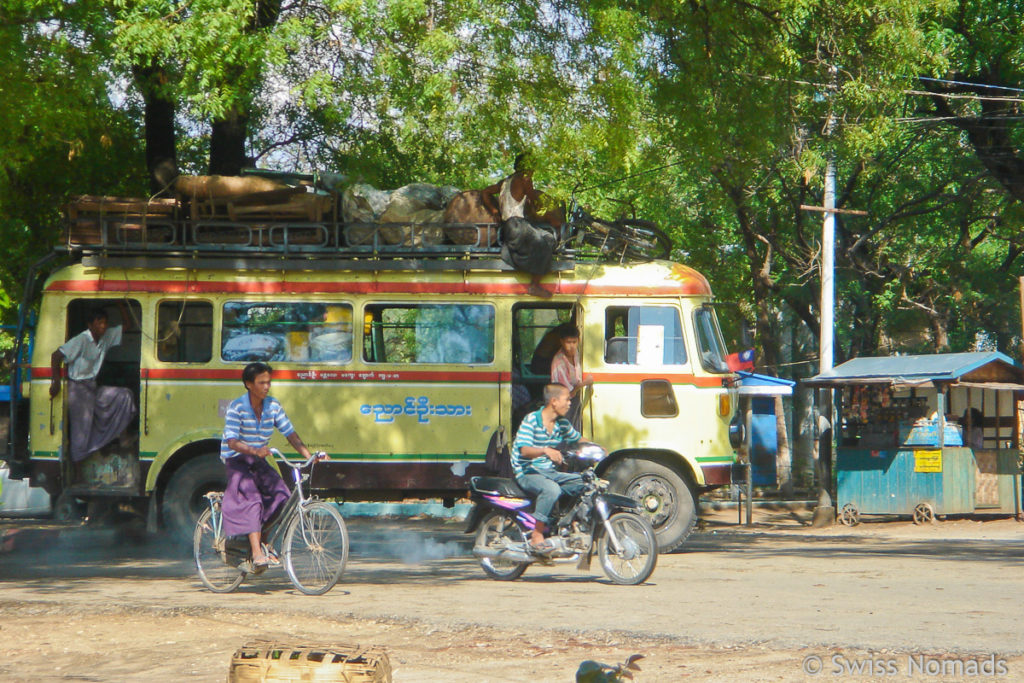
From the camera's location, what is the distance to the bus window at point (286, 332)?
12.6m

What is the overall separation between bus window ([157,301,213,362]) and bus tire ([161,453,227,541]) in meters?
1.08

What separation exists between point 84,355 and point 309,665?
8.85 metres

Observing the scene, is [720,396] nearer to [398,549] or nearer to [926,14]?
[398,549]

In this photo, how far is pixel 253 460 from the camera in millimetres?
9586

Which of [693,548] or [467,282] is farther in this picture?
[693,548]

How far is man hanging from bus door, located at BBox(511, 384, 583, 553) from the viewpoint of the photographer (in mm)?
10031

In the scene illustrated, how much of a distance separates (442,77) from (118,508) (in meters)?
5.81

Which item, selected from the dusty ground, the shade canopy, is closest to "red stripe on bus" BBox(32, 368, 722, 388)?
the dusty ground

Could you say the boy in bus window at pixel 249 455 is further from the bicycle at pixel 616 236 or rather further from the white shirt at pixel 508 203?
the bicycle at pixel 616 236

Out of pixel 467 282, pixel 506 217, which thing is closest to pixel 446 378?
pixel 467 282

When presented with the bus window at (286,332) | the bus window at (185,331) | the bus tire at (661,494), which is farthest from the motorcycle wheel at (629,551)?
the bus window at (185,331)

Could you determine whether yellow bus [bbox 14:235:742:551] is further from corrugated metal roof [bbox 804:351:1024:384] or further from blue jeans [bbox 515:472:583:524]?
corrugated metal roof [bbox 804:351:1024:384]

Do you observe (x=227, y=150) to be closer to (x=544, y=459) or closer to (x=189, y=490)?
(x=189, y=490)

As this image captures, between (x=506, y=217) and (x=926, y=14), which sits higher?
(x=926, y=14)
